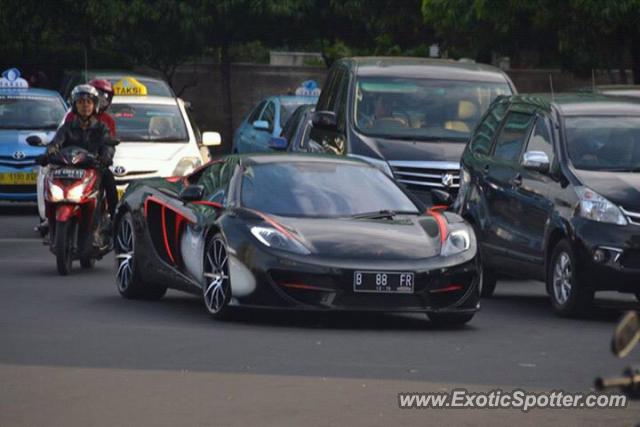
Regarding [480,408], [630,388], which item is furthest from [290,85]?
[630,388]

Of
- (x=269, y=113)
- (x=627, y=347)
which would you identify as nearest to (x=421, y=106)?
(x=269, y=113)

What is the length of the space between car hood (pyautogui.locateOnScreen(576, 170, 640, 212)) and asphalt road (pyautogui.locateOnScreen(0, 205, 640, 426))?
0.95 metres

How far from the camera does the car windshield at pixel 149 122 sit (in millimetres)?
24109

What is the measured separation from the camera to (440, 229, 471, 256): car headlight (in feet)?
43.6

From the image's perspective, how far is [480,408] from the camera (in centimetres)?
952

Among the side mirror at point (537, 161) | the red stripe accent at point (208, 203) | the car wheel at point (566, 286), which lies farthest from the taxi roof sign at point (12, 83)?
the car wheel at point (566, 286)

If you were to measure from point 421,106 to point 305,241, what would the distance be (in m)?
7.41

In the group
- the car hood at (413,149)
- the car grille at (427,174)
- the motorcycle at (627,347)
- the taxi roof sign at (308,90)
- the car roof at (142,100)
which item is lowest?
the taxi roof sign at (308,90)

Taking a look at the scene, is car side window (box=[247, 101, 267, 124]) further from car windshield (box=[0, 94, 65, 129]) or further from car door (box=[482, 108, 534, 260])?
car door (box=[482, 108, 534, 260])

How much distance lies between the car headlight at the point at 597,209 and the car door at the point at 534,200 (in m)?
0.57

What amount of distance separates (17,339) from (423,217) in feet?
10.8

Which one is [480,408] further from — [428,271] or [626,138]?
[626,138]

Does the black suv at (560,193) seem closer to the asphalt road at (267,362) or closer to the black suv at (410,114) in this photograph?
the asphalt road at (267,362)

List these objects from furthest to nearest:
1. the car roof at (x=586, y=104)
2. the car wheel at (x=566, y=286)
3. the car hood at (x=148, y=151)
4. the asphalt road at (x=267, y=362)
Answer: the car hood at (x=148, y=151) < the car roof at (x=586, y=104) < the car wheel at (x=566, y=286) < the asphalt road at (x=267, y=362)
